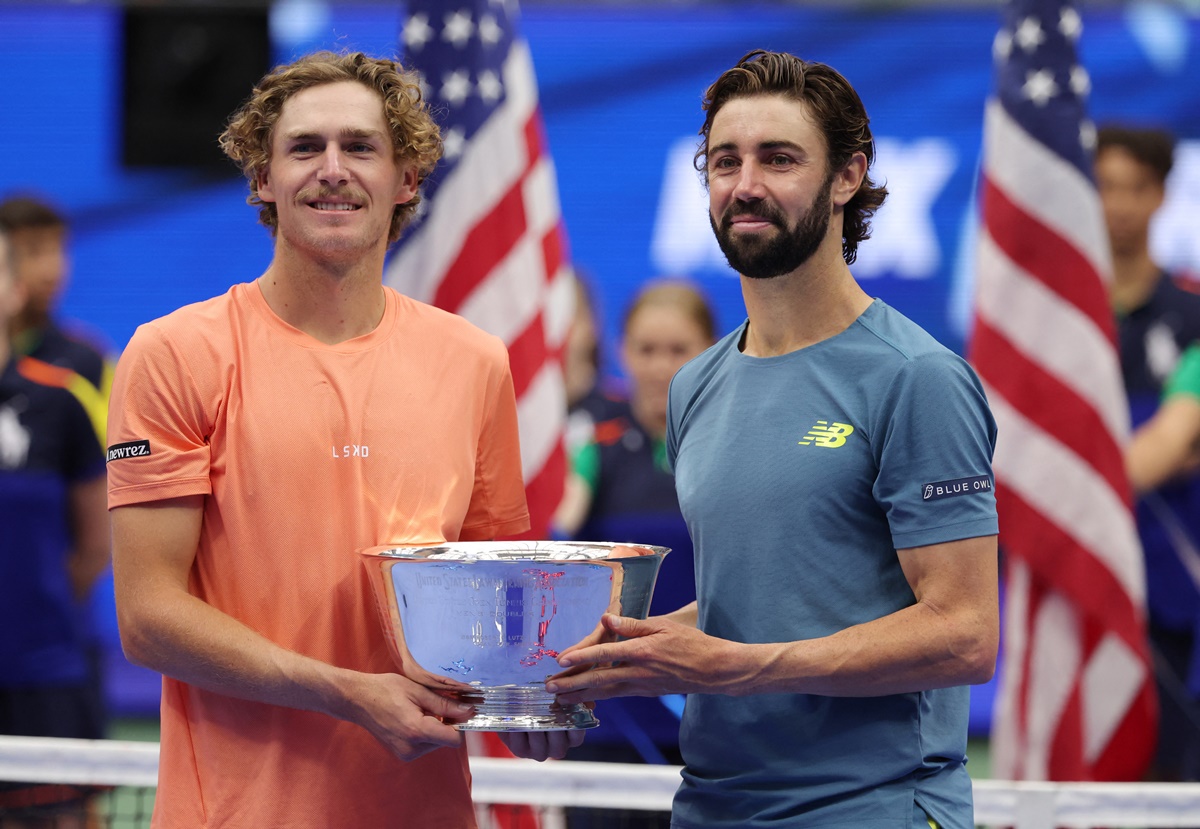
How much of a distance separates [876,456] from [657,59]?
24.5 ft

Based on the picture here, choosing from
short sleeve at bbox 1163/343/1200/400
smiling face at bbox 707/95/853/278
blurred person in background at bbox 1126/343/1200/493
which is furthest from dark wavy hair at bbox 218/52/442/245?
short sleeve at bbox 1163/343/1200/400

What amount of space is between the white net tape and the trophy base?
106cm

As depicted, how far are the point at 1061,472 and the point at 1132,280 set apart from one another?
1.56 meters

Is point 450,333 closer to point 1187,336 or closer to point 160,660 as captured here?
point 160,660

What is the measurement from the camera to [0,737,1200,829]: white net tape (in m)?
3.54

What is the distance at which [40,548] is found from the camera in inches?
232

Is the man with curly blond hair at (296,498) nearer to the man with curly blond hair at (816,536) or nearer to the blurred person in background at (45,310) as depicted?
the man with curly blond hair at (816,536)

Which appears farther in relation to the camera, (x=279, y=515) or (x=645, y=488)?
(x=645, y=488)

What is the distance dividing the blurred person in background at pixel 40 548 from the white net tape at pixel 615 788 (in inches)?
86.9

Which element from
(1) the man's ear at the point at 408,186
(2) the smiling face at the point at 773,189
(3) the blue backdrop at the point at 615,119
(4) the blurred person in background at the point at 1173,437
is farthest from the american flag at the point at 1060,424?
(3) the blue backdrop at the point at 615,119

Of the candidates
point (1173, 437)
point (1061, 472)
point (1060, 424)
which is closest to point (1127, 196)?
point (1173, 437)

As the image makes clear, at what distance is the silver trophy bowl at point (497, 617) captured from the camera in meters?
2.53

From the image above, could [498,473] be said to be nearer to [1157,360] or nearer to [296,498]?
[296,498]

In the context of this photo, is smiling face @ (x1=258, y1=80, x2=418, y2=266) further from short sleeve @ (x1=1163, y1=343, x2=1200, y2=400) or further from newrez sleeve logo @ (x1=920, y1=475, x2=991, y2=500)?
short sleeve @ (x1=1163, y1=343, x2=1200, y2=400)
